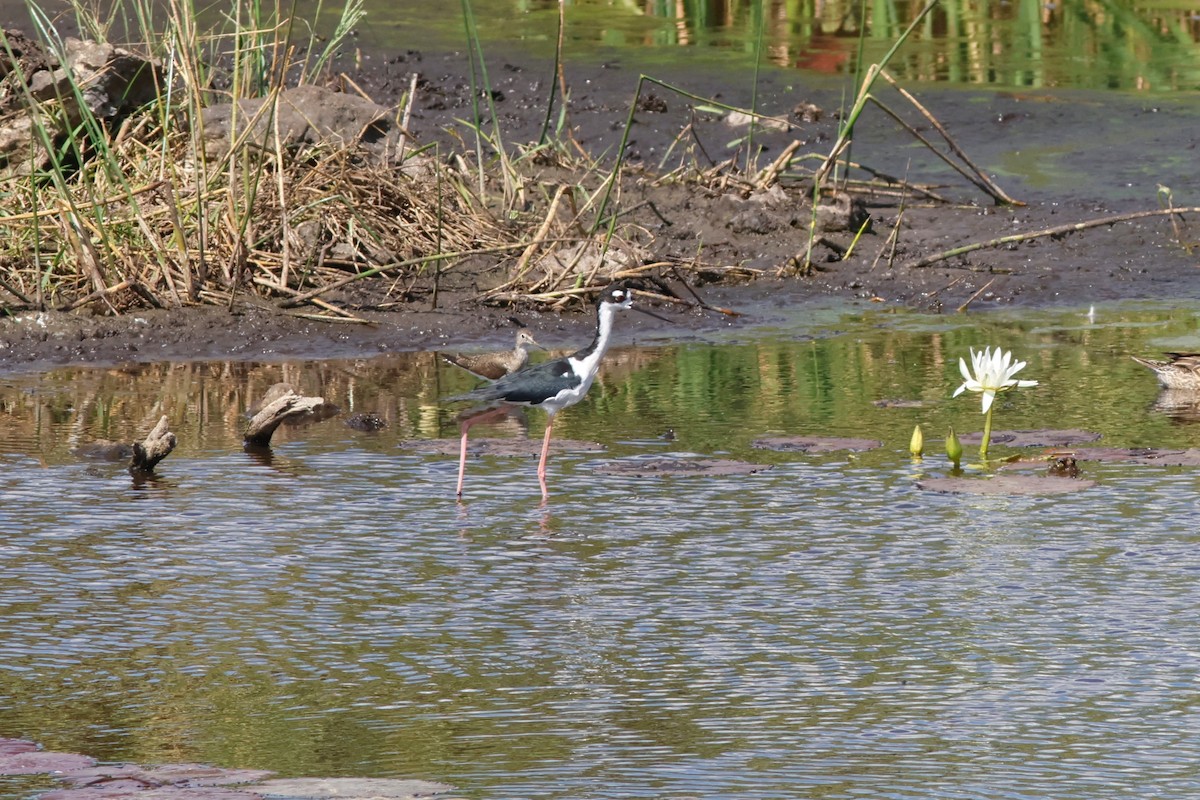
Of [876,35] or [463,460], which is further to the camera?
[876,35]

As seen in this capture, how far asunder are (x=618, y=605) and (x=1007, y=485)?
1.95 metres

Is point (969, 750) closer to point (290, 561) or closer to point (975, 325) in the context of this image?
point (290, 561)

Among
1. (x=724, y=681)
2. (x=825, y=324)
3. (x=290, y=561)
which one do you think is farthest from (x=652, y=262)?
(x=724, y=681)

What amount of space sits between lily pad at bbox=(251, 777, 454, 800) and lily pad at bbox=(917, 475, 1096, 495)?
10.8 feet

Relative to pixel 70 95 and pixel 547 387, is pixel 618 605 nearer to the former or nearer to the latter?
pixel 547 387

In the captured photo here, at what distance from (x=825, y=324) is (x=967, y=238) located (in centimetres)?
220

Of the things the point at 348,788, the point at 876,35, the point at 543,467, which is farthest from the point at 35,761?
the point at 876,35

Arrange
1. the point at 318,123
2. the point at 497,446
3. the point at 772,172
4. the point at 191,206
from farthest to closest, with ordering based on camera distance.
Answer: the point at 772,172 < the point at 318,123 < the point at 191,206 < the point at 497,446

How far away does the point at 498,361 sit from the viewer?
927 cm

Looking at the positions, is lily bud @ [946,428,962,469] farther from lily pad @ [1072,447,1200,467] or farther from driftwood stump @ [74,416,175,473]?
driftwood stump @ [74,416,175,473]

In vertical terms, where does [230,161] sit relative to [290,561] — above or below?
above

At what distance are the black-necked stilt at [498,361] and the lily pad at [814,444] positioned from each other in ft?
5.82

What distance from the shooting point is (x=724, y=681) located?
15.6 feet

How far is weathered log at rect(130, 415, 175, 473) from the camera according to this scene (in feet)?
24.0
